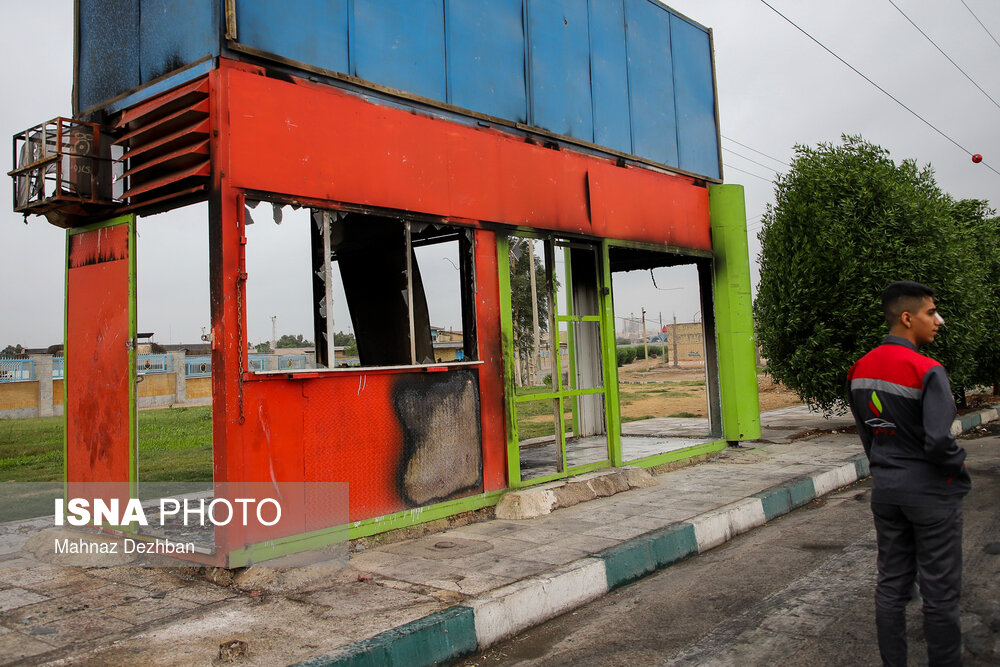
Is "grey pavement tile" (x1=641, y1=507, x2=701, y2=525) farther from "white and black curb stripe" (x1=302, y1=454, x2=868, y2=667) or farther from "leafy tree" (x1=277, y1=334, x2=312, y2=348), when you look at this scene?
"leafy tree" (x1=277, y1=334, x2=312, y2=348)

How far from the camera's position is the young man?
291 centimetres

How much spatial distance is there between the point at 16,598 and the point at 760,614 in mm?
4534

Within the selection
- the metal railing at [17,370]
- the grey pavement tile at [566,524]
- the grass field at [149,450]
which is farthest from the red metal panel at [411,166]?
the metal railing at [17,370]

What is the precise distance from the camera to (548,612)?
4406mm

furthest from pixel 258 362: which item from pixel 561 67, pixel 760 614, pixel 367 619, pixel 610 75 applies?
pixel 610 75

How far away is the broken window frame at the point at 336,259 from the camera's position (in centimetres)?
527

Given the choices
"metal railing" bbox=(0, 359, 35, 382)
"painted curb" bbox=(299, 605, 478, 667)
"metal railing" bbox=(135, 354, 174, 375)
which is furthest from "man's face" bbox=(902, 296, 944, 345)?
"metal railing" bbox=(0, 359, 35, 382)

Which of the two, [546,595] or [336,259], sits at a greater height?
[336,259]

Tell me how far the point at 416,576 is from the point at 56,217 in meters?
4.34

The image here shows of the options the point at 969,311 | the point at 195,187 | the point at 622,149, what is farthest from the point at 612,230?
the point at 969,311

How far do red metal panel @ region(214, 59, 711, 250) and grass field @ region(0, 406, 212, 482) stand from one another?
19.7 feet

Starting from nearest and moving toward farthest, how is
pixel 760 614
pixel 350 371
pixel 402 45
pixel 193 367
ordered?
1. pixel 760 614
2. pixel 350 371
3. pixel 402 45
4. pixel 193 367

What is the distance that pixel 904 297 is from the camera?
3.23 meters

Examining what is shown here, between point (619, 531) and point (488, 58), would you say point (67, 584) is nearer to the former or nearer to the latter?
point (619, 531)
